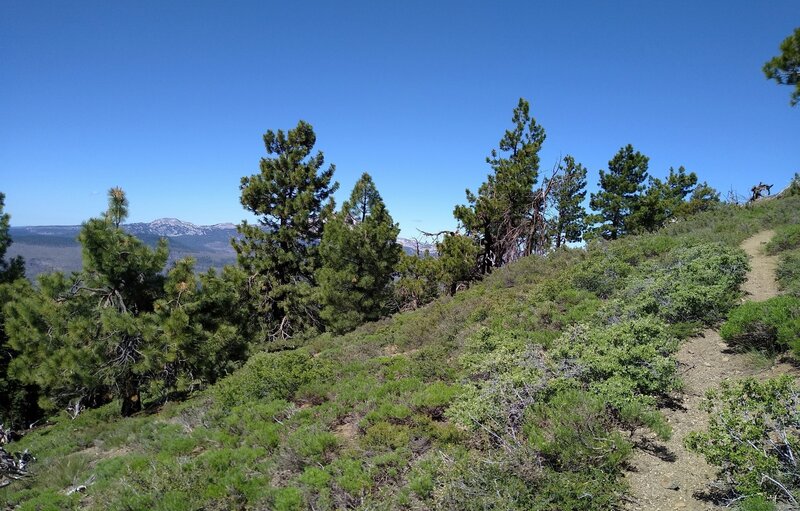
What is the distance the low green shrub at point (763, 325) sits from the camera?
6.11m

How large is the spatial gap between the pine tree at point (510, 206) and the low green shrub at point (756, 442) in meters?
16.4

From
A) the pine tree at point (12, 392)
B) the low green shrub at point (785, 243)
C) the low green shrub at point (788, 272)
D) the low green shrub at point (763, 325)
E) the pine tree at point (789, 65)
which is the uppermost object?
the pine tree at point (789, 65)

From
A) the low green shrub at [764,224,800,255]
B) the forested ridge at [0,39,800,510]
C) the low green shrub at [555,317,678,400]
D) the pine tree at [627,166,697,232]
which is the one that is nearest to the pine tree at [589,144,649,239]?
the pine tree at [627,166,697,232]

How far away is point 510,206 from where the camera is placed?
20453mm

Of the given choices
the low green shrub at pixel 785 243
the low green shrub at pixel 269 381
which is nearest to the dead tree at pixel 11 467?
the low green shrub at pixel 269 381

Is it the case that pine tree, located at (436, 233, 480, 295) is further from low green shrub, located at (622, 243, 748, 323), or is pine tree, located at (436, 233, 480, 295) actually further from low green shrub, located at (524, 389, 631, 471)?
low green shrub, located at (524, 389, 631, 471)

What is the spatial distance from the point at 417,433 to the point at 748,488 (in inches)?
153

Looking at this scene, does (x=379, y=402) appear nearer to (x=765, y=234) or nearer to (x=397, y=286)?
(x=397, y=286)

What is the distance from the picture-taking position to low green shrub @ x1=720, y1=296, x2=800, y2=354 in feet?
A: 20.1

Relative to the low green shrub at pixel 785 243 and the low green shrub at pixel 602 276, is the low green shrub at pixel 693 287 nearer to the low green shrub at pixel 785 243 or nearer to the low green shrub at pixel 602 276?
the low green shrub at pixel 602 276

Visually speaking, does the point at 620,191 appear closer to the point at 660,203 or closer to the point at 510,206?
the point at 660,203

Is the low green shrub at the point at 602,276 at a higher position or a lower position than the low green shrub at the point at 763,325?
higher

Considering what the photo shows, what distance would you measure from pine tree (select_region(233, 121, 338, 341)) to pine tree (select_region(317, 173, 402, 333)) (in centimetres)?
197

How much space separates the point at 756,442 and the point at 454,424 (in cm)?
360
